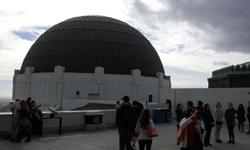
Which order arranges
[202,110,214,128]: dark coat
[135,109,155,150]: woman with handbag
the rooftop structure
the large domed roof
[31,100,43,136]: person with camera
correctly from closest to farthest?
[135,109,155,150]: woman with handbag < [202,110,214,128]: dark coat < [31,100,43,136]: person with camera < the rooftop structure < the large domed roof

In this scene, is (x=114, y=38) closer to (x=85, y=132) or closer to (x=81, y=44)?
(x=81, y=44)

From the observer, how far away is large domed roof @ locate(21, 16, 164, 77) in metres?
29.5

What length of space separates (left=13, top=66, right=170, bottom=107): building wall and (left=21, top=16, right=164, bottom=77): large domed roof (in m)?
1.10

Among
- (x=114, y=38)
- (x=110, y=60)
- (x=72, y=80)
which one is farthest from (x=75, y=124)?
(x=114, y=38)

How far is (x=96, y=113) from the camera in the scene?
11.9 metres

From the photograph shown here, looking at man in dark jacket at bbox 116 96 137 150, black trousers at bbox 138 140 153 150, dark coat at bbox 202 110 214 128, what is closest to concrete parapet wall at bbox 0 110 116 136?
man in dark jacket at bbox 116 96 137 150

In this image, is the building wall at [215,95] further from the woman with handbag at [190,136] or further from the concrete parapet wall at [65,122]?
the woman with handbag at [190,136]

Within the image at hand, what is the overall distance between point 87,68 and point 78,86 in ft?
8.80

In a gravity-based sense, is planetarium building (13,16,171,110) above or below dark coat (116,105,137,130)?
above

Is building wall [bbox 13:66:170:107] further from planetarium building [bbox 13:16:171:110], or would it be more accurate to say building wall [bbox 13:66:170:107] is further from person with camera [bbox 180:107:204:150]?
person with camera [bbox 180:107:204:150]

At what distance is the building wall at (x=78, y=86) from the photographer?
92.1ft

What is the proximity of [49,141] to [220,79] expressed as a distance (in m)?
21.5

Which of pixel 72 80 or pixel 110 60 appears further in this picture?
pixel 110 60

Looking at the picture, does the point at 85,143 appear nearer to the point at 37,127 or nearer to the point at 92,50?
the point at 37,127
